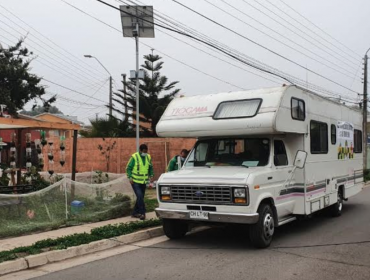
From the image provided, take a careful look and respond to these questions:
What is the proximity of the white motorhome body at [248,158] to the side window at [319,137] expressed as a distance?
0.07 feet

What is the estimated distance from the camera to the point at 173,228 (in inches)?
327

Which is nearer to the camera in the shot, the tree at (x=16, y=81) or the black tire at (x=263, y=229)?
the black tire at (x=263, y=229)

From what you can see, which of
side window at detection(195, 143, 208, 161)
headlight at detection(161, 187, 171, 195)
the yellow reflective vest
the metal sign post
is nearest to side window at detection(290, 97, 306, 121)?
side window at detection(195, 143, 208, 161)

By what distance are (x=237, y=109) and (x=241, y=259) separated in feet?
9.25

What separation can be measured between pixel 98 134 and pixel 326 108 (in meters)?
20.5

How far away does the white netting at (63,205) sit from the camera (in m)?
8.13

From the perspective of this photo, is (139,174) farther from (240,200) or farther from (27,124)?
(240,200)

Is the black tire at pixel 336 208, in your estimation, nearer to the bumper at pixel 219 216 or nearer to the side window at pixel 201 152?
the side window at pixel 201 152

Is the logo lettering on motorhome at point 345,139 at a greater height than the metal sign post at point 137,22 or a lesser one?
lesser

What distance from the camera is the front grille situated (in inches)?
285

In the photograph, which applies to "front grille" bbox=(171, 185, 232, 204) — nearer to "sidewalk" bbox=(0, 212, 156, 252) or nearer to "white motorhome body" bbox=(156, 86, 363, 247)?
"white motorhome body" bbox=(156, 86, 363, 247)

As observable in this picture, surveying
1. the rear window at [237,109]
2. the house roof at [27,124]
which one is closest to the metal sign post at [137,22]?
the house roof at [27,124]

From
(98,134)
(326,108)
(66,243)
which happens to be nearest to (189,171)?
(66,243)

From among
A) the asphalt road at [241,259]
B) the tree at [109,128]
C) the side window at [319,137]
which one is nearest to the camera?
the asphalt road at [241,259]
